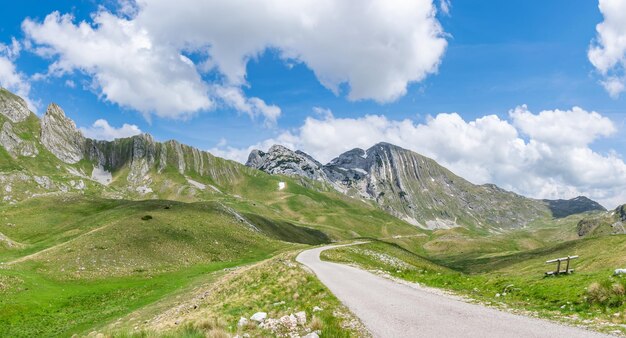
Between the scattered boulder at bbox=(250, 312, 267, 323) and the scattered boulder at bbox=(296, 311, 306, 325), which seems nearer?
the scattered boulder at bbox=(296, 311, 306, 325)

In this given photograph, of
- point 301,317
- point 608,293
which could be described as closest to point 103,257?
point 301,317

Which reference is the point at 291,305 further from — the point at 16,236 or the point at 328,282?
the point at 16,236

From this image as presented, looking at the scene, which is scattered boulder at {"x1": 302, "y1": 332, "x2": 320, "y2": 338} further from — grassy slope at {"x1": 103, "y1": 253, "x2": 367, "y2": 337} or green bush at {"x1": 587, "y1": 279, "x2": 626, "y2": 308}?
green bush at {"x1": 587, "y1": 279, "x2": 626, "y2": 308}

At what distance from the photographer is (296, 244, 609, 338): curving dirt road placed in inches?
578

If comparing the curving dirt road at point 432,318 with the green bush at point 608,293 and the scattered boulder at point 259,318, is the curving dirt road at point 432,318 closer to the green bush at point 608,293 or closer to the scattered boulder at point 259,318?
the scattered boulder at point 259,318

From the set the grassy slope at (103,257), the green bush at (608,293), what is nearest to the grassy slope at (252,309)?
the grassy slope at (103,257)

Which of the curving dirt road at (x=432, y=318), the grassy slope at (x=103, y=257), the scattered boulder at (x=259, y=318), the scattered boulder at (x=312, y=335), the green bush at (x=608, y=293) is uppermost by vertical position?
the green bush at (x=608, y=293)

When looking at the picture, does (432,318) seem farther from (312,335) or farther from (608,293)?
(608,293)

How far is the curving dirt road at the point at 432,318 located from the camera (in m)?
14.7

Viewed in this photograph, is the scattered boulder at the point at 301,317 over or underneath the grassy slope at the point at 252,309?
over

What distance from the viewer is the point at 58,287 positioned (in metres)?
46.7

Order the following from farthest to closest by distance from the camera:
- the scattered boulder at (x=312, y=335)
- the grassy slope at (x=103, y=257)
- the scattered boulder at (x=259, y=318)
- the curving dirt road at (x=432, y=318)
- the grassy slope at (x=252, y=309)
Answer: the grassy slope at (x=103, y=257) < the scattered boulder at (x=259, y=318) < the grassy slope at (x=252, y=309) < the curving dirt road at (x=432, y=318) < the scattered boulder at (x=312, y=335)

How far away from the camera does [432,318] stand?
17.5 m

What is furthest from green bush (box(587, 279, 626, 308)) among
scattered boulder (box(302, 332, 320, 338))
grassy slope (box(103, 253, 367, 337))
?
scattered boulder (box(302, 332, 320, 338))
